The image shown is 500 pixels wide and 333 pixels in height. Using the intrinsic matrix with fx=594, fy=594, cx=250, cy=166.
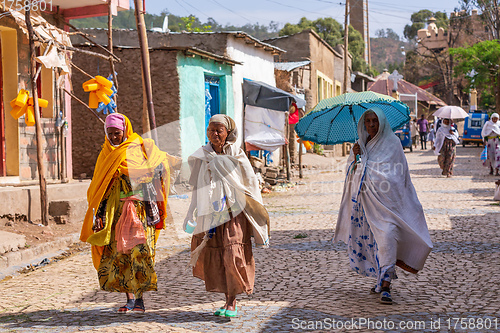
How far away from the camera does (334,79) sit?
3516 cm

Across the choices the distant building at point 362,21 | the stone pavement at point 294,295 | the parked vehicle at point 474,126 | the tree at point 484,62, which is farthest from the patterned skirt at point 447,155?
the distant building at point 362,21

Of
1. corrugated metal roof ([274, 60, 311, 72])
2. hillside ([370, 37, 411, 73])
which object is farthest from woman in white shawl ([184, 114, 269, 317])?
hillside ([370, 37, 411, 73])

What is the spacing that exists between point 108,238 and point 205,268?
87 cm

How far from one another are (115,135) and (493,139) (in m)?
15.1

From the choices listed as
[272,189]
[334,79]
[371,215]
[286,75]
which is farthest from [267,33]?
[371,215]

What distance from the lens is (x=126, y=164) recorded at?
5145 mm

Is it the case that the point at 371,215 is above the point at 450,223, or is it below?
above

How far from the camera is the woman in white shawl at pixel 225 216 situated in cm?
490

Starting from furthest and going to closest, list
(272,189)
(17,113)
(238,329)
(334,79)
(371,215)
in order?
(334,79) → (272,189) → (17,113) → (371,215) → (238,329)

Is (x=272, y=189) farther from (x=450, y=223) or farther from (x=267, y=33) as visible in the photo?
(x=267, y=33)

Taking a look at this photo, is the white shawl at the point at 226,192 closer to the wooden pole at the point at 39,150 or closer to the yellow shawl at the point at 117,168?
the yellow shawl at the point at 117,168

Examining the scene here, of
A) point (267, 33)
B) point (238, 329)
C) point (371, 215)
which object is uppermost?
point (267, 33)

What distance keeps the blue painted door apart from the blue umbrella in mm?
9311

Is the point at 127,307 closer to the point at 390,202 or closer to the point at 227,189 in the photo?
the point at 227,189
